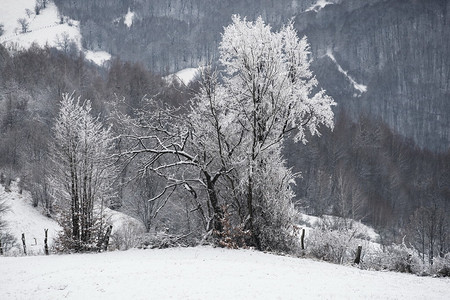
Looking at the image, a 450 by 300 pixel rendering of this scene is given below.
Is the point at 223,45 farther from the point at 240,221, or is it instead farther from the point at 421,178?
the point at 421,178

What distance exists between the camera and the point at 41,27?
13275 centimetres

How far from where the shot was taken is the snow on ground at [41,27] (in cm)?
11831

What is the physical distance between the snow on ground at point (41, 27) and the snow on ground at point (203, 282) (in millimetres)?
119234

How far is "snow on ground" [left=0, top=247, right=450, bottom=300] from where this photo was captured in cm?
686

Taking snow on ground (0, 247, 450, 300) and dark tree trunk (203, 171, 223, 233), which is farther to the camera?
dark tree trunk (203, 171, 223, 233)

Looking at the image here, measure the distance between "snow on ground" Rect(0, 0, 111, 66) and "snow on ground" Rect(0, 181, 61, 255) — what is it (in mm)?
92486

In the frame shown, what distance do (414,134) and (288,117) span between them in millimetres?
99194

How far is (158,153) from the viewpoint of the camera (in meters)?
14.1

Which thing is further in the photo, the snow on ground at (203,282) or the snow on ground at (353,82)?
the snow on ground at (353,82)

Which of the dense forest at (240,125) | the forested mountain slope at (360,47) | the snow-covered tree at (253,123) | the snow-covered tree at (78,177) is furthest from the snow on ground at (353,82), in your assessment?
the snow-covered tree at (78,177)

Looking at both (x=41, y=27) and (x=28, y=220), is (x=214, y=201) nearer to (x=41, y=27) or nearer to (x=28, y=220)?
(x=28, y=220)

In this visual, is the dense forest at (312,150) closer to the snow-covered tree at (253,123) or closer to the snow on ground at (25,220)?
the snow on ground at (25,220)

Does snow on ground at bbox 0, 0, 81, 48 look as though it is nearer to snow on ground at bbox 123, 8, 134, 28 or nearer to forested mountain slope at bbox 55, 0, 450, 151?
forested mountain slope at bbox 55, 0, 450, 151

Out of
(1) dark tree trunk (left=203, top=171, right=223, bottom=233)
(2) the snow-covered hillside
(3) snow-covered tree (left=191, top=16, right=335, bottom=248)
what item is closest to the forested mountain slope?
(2) the snow-covered hillside
